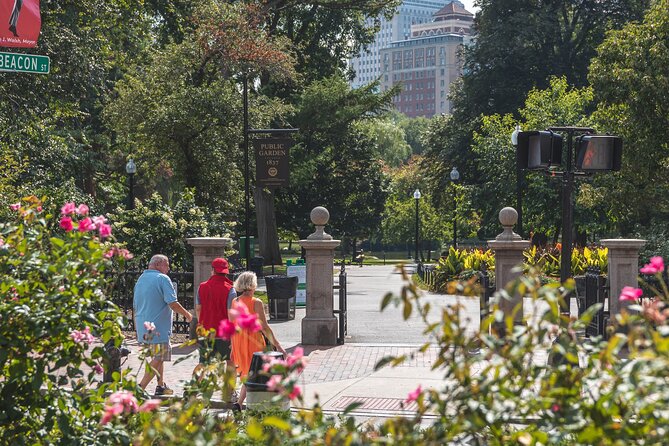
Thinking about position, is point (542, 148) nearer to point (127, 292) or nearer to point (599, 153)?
point (599, 153)

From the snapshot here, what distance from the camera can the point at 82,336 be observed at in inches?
241

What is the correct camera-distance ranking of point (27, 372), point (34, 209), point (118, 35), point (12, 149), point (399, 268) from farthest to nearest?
point (118, 35), point (12, 149), point (34, 209), point (27, 372), point (399, 268)

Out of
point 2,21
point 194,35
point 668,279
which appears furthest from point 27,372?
point 194,35

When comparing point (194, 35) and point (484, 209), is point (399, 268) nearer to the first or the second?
point (194, 35)

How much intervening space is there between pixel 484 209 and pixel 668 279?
26.7m

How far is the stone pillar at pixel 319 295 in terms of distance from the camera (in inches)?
631

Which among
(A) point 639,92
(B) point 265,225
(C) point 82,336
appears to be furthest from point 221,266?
(B) point 265,225

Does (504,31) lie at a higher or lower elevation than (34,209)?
higher

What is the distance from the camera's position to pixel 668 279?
53.0 feet

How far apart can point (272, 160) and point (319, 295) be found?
820 centimetres

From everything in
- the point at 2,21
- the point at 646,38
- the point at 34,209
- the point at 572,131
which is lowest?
the point at 34,209

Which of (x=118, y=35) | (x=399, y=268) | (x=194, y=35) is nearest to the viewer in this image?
(x=399, y=268)

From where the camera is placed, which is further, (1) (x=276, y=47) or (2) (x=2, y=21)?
(1) (x=276, y=47)

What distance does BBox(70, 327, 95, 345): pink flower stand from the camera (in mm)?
6110
